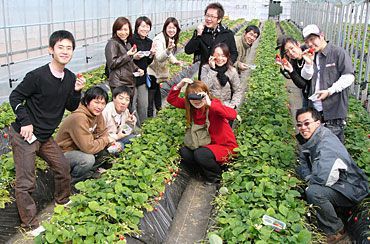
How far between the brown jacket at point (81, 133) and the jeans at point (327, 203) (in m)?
2.32

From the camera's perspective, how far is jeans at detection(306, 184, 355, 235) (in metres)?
3.72

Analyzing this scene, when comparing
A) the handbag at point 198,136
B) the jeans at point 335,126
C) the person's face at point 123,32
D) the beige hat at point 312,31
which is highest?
the beige hat at point 312,31

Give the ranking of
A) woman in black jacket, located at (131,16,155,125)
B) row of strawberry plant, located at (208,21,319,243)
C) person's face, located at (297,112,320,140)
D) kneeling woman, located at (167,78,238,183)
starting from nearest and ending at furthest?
row of strawberry plant, located at (208,21,319,243)
person's face, located at (297,112,320,140)
kneeling woman, located at (167,78,238,183)
woman in black jacket, located at (131,16,155,125)

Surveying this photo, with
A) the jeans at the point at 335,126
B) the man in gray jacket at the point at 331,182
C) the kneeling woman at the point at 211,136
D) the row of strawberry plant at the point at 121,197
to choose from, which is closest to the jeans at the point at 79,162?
the row of strawberry plant at the point at 121,197

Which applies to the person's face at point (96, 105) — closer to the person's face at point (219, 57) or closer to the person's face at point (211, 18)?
the person's face at point (219, 57)

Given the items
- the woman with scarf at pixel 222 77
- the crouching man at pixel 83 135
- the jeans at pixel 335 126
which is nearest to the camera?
the crouching man at pixel 83 135

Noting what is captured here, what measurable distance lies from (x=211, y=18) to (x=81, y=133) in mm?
2311

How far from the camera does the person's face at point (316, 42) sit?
14.8 feet

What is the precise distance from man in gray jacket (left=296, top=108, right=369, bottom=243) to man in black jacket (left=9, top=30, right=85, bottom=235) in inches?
94.1

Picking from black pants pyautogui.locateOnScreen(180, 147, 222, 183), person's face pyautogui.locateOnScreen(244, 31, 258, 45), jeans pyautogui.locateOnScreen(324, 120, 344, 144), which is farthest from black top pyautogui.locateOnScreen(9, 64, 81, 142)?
person's face pyautogui.locateOnScreen(244, 31, 258, 45)

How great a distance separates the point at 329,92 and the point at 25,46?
23.0 ft

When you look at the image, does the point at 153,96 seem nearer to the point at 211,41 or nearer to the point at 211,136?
the point at 211,41

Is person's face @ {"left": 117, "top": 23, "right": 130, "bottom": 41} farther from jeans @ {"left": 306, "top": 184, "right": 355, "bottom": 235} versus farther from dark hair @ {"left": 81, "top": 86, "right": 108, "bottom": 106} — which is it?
jeans @ {"left": 306, "top": 184, "right": 355, "bottom": 235}

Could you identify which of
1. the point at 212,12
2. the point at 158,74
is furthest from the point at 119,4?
the point at 212,12
